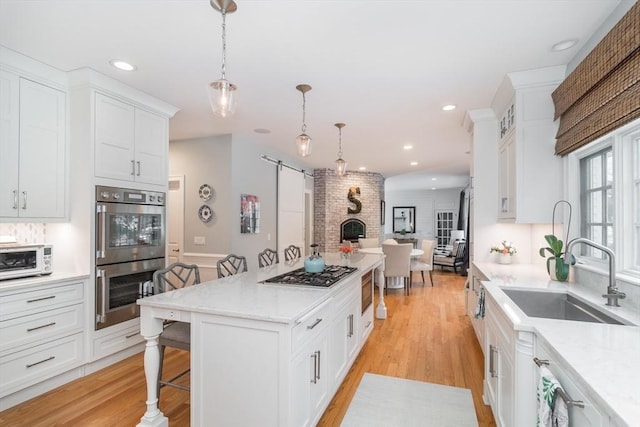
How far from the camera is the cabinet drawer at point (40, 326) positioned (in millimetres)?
2391

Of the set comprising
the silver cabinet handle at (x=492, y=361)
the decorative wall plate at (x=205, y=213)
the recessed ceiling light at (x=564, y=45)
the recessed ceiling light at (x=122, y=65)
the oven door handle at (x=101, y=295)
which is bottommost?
the silver cabinet handle at (x=492, y=361)

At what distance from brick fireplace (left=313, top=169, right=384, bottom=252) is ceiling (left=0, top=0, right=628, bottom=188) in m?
3.85

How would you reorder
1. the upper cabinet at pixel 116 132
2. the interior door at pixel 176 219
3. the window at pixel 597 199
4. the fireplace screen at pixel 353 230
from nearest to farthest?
1. the window at pixel 597 199
2. the upper cabinet at pixel 116 132
3. the interior door at pixel 176 219
4. the fireplace screen at pixel 353 230

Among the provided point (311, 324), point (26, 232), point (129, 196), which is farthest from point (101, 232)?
point (311, 324)

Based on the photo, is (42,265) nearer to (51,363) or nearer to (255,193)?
(51,363)

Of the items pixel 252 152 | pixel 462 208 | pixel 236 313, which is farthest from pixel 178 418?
pixel 462 208

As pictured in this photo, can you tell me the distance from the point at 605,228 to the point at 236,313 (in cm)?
254

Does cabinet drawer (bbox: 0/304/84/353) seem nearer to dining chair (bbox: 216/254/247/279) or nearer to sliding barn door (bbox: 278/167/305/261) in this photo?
dining chair (bbox: 216/254/247/279)

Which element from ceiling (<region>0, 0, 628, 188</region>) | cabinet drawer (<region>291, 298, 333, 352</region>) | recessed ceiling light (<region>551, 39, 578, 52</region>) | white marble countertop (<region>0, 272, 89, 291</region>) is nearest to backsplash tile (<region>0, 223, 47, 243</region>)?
white marble countertop (<region>0, 272, 89, 291</region>)

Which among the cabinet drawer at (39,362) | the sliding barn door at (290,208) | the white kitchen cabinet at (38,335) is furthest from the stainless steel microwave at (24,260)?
the sliding barn door at (290,208)

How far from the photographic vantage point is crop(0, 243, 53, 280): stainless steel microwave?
8.09 feet

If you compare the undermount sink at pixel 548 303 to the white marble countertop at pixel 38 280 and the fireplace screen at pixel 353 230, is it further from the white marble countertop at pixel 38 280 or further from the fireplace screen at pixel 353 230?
the fireplace screen at pixel 353 230

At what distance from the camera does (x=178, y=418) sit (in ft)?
7.36

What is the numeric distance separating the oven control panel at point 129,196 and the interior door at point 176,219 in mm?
1449
